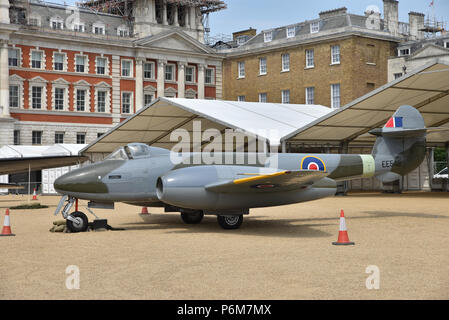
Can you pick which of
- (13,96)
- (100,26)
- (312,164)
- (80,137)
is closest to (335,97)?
(80,137)

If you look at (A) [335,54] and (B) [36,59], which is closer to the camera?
(B) [36,59]

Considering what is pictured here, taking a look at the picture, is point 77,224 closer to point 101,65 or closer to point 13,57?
point 13,57

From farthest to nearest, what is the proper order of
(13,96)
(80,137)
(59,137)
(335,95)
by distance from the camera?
1. (80,137)
2. (59,137)
3. (335,95)
4. (13,96)

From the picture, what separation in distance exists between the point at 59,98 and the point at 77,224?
132 feet

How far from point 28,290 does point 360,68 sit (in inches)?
1889

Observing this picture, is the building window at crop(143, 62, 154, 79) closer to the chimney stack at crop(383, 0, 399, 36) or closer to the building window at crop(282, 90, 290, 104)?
the building window at crop(282, 90, 290, 104)

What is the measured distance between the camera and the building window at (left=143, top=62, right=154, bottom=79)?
59809 millimetres

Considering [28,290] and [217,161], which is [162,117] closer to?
[217,161]

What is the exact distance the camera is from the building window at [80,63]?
55.1 m

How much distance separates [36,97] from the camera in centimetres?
5300

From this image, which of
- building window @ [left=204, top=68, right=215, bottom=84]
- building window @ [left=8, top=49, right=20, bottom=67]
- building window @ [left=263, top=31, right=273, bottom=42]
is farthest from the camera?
A: building window @ [left=204, top=68, right=215, bottom=84]

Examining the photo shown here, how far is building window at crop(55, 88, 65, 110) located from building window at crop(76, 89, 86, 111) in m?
1.45

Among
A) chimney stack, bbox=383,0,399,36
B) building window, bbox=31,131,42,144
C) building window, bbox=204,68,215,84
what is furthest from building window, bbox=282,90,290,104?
building window, bbox=31,131,42,144
